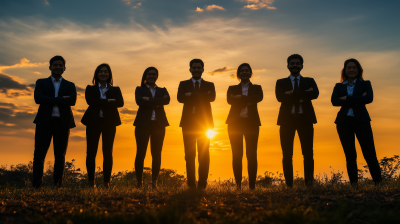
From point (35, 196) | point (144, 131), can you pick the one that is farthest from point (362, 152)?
point (35, 196)

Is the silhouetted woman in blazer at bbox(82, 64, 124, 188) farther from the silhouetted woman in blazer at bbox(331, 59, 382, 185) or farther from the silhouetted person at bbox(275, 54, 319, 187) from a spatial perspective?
the silhouetted woman in blazer at bbox(331, 59, 382, 185)

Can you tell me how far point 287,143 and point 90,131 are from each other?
187 inches

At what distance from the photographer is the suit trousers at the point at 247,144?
7.10 meters

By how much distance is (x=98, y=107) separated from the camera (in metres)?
7.36

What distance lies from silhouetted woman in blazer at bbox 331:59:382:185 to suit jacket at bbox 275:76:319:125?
767 mm

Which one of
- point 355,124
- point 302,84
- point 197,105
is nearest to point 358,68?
point 355,124

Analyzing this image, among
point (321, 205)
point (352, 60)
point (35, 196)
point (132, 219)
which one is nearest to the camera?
point (132, 219)

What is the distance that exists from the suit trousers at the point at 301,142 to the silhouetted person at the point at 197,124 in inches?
71.6

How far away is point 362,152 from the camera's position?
24.7 ft

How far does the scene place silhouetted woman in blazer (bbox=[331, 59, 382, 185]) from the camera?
732cm

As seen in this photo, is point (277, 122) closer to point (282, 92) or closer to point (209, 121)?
point (282, 92)

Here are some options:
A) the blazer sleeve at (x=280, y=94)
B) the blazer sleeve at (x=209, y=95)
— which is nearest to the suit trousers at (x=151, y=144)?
the blazer sleeve at (x=209, y=95)

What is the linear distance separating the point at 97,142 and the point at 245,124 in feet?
11.9

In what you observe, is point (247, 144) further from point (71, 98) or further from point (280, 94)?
point (71, 98)
